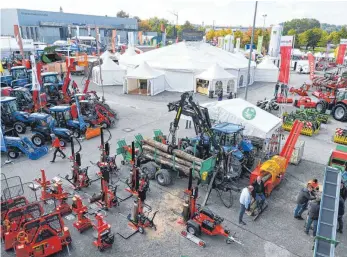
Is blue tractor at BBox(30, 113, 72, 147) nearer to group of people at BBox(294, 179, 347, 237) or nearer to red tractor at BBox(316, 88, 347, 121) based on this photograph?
group of people at BBox(294, 179, 347, 237)

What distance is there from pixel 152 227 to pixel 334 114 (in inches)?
674

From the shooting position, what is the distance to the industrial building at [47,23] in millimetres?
59906

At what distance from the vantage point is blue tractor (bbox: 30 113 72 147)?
1430 cm

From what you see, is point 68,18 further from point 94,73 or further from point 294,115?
point 294,115

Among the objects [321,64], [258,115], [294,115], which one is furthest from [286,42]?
[321,64]

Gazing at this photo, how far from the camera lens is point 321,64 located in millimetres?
46375

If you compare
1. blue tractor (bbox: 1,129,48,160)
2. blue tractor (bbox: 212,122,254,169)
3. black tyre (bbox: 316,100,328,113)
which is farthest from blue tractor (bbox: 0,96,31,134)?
black tyre (bbox: 316,100,328,113)

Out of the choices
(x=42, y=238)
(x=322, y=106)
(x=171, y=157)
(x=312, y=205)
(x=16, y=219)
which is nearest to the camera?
(x=42, y=238)

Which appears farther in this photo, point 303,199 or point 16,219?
point 303,199

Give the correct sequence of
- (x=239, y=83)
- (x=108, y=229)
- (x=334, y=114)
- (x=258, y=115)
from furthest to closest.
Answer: (x=239, y=83)
(x=334, y=114)
(x=258, y=115)
(x=108, y=229)

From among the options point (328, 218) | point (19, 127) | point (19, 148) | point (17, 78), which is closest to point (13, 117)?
point (19, 127)

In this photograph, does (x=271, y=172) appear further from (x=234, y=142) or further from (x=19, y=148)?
(x=19, y=148)

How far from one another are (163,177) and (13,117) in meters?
10.1

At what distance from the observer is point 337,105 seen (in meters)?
19.8
